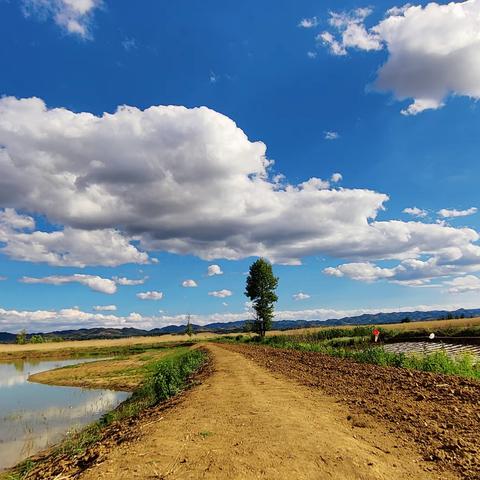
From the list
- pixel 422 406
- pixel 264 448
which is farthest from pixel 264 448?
pixel 422 406

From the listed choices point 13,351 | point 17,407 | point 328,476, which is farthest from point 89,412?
point 13,351

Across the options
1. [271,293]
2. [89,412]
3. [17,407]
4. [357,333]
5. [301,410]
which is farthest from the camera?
[271,293]

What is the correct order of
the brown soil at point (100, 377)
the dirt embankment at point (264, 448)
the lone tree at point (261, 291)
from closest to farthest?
the dirt embankment at point (264, 448)
the brown soil at point (100, 377)
the lone tree at point (261, 291)

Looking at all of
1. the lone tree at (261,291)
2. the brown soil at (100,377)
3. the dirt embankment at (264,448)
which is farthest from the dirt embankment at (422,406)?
the lone tree at (261,291)

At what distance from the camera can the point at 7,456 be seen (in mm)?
16328

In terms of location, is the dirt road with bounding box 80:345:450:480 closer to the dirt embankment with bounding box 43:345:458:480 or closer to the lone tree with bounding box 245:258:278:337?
the dirt embankment with bounding box 43:345:458:480

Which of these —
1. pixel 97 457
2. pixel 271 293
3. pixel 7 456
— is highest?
pixel 271 293

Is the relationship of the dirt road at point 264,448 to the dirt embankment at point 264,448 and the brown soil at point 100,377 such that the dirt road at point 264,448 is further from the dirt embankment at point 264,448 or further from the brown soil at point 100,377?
the brown soil at point 100,377

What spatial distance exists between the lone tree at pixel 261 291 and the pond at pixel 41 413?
5789 centimetres

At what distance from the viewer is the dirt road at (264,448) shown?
704 centimetres

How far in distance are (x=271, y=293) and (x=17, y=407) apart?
68953 millimetres

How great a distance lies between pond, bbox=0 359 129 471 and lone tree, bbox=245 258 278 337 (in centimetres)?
5789

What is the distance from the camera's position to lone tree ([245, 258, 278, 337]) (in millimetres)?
92375

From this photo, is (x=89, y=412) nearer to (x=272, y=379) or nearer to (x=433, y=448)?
(x=272, y=379)
